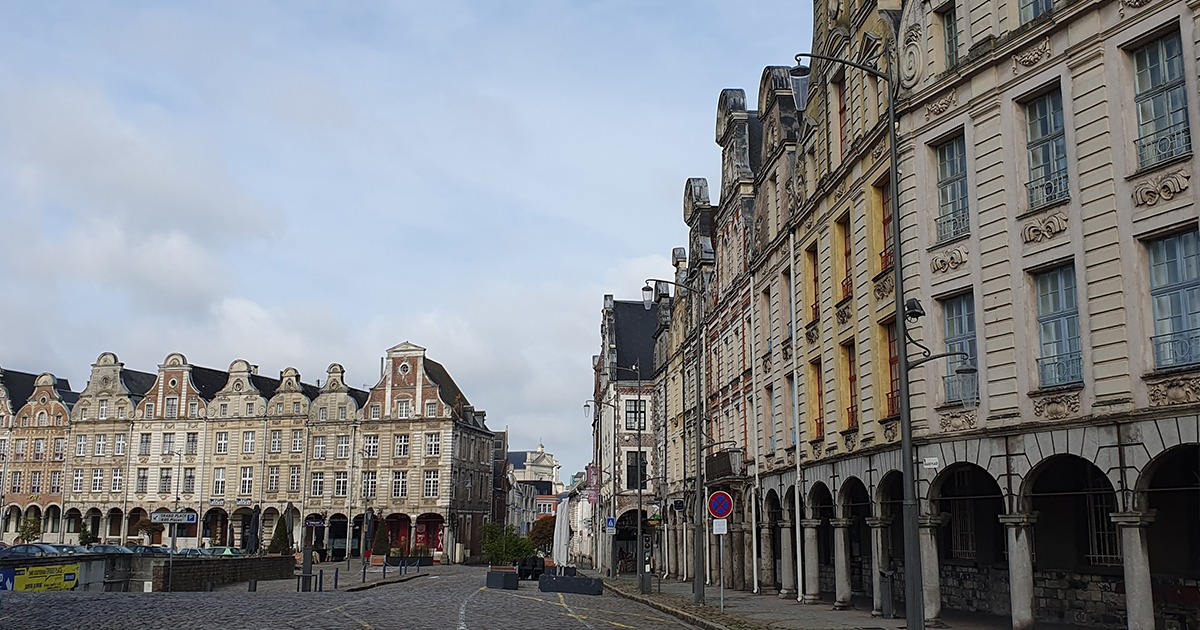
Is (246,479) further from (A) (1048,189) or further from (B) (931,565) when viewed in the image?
(A) (1048,189)

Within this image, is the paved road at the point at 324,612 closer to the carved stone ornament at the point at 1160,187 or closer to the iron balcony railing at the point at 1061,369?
the iron balcony railing at the point at 1061,369

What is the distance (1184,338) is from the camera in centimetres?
1633

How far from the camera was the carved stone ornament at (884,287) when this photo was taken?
24.3m

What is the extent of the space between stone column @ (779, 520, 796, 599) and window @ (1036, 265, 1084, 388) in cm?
1391

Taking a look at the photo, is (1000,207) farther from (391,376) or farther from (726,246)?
(391,376)

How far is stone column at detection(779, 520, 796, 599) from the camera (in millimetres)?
31623

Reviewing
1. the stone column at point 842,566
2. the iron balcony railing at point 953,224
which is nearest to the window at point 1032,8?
the iron balcony railing at point 953,224

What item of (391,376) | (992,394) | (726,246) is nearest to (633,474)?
(391,376)

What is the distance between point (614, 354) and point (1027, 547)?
2376 inches

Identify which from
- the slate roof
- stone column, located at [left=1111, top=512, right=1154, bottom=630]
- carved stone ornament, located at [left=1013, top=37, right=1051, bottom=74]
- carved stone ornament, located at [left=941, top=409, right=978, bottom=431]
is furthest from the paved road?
the slate roof

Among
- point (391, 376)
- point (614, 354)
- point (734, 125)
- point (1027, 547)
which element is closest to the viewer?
point (1027, 547)

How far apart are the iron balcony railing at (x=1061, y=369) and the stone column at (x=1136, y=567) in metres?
2.43

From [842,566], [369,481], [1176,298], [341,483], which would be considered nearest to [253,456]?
[341,483]

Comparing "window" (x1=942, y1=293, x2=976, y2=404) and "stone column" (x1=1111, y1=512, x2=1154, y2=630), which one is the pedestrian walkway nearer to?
"stone column" (x1=1111, y1=512, x2=1154, y2=630)
